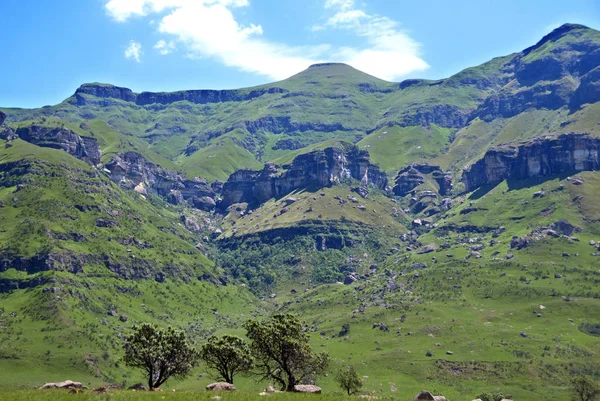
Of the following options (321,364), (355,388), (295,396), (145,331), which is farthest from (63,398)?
(355,388)

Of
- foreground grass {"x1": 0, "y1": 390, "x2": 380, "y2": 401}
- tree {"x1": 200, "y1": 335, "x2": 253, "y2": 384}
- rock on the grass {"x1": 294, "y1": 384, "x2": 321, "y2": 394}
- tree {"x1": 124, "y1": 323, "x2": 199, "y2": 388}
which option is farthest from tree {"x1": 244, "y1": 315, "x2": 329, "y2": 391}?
foreground grass {"x1": 0, "y1": 390, "x2": 380, "y2": 401}

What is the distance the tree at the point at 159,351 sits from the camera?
93875mm

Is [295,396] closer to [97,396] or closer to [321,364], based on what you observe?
[97,396]

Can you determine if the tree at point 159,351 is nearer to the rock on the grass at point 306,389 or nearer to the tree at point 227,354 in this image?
the tree at point 227,354

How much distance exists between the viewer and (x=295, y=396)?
215 feet

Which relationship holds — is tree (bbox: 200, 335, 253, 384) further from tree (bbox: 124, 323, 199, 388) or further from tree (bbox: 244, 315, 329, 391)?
tree (bbox: 124, 323, 199, 388)

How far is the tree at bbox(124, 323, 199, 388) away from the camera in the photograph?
3696 inches

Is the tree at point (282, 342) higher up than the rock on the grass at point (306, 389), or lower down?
higher up

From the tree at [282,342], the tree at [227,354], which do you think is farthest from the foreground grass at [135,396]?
the tree at [227,354]

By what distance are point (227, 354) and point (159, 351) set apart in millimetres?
12855

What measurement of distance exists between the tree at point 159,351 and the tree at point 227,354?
3633 mm

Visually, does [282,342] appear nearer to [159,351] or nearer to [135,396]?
[159,351]

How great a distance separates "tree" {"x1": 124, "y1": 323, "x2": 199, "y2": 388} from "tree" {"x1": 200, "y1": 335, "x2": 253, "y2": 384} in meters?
3.63

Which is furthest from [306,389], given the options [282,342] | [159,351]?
[159,351]
